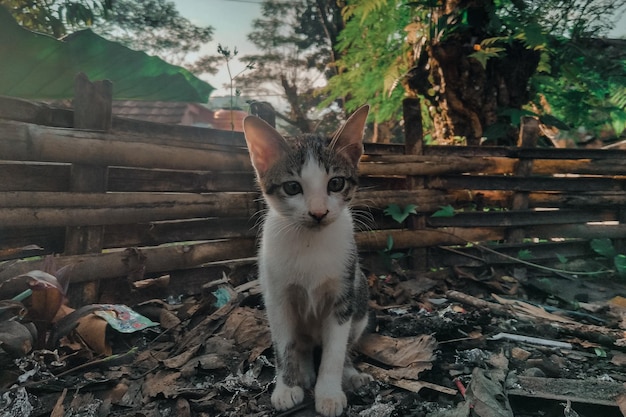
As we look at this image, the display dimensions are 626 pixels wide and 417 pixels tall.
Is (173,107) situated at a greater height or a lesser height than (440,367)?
greater

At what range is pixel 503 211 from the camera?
3955mm

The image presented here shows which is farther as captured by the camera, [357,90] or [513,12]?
[357,90]

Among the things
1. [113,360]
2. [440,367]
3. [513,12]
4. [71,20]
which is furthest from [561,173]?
[71,20]

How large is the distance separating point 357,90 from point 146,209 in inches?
168

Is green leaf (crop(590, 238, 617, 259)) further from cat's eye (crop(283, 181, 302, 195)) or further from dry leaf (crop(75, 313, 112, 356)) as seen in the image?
dry leaf (crop(75, 313, 112, 356))

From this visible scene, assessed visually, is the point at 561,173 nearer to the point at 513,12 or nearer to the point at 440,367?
the point at 513,12

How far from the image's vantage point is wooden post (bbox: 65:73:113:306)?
239 centimetres

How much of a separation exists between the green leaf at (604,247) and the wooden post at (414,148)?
72.1 inches

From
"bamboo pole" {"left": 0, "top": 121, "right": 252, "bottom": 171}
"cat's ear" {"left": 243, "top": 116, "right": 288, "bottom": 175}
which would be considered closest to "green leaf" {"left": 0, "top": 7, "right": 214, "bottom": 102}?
"bamboo pole" {"left": 0, "top": 121, "right": 252, "bottom": 171}

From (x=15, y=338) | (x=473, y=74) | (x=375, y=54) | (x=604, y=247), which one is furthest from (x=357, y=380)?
(x=375, y=54)

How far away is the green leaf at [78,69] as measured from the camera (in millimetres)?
2059

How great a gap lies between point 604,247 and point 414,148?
7.30ft

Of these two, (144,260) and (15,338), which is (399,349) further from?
(15,338)

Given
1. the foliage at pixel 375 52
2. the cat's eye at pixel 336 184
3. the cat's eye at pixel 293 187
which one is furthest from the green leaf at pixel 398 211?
the foliage at pixel 375 52
